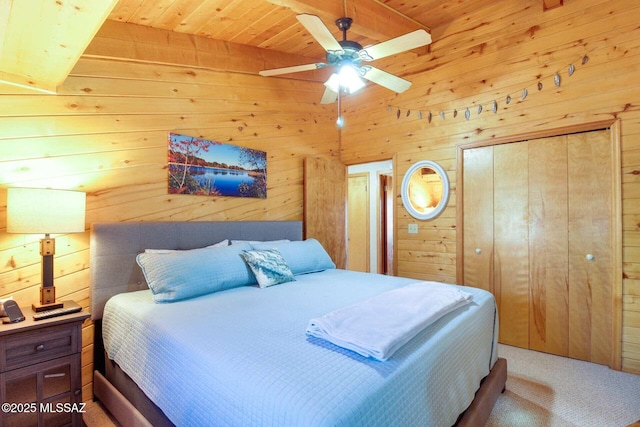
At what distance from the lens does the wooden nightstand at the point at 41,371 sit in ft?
5.11

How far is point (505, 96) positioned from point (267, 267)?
2.74 metres

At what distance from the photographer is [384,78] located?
88.0 inches

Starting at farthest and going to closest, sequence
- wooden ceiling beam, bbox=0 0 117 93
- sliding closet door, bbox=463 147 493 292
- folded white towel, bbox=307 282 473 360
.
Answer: sliding closet door, bbox=463 147 493 292 < wooden ceiling beam, bbox=0 0 117 93 < folded white towel, bbox=307 282 473 360

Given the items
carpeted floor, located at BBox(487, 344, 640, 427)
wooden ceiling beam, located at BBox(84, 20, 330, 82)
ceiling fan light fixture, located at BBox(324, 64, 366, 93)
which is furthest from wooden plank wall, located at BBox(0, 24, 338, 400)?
carpeted floor, located at BBox(487, 344, 640, 427)

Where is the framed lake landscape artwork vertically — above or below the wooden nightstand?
above

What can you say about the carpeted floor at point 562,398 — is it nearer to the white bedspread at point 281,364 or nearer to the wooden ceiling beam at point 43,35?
the white bedspread at point 281,364

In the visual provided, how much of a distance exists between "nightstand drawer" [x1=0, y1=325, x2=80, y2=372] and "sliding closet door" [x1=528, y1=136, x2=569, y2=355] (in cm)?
356

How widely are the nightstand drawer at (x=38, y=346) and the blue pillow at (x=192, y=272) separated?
1.51 feet

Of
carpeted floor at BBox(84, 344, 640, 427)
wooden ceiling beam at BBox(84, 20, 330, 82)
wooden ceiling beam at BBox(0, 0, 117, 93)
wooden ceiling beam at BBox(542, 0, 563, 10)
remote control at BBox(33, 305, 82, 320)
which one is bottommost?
carpeted floor at BBox(84, 344, 640, 427)

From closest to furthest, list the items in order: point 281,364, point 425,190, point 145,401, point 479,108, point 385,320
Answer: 1. point 281,364
2. point 385,320
3. point 145,401
4. point 479,108
5. point 425,190

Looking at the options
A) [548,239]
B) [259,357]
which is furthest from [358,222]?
[259,357]

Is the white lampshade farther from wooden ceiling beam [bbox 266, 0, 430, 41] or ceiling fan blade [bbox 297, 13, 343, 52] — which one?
wooden ceiling beam [bbox 266, 0, 430, 41]

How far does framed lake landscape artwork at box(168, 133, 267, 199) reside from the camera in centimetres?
271

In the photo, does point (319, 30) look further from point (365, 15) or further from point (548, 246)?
point (548, 246)
